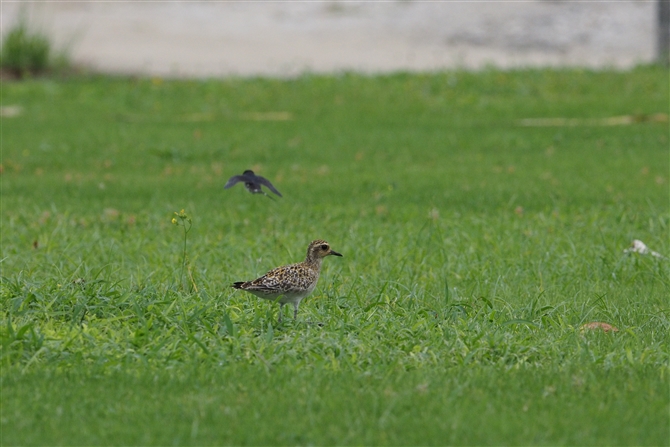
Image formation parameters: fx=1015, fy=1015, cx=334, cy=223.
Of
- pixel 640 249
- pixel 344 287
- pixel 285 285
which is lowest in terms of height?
pixel 344 287

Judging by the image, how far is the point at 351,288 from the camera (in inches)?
274

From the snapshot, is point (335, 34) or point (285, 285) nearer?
point (285, 285)

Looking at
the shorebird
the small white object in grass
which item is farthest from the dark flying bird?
the small white object in grass

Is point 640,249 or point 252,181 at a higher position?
point 252,181

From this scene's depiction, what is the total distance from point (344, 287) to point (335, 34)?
900 inches

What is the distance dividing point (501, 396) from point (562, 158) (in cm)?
884

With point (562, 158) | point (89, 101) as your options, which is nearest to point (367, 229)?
point (562, 158)

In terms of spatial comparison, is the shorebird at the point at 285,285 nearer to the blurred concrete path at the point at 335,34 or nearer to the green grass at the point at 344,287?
the green grass at the point at 344,287

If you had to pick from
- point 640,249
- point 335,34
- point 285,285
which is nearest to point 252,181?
point 285,285

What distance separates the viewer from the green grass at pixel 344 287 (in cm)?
480

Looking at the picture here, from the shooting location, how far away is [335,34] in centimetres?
2928

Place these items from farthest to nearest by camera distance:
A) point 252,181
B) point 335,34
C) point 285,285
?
1. point 335,34
2. point 252,181
3. point 285,285

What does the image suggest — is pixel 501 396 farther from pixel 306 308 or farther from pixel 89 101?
pixel 89 101

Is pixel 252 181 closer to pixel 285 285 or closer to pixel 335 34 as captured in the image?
pixel 285 285
